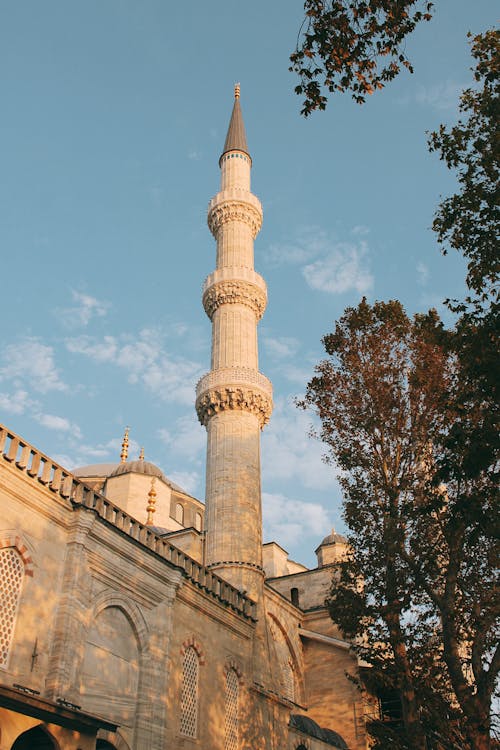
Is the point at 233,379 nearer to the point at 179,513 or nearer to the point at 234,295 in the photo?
the point at 234,295

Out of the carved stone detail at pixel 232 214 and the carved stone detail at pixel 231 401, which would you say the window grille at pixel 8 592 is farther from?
the carved stone detail at pixel 232 214

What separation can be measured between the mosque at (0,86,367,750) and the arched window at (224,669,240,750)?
0.05 metres

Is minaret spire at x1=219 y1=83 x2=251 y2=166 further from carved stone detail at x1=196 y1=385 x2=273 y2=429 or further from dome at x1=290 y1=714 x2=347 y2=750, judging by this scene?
dome at x1=290 y1=714 x2=347 y2=750

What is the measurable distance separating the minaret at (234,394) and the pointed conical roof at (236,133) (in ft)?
4.14

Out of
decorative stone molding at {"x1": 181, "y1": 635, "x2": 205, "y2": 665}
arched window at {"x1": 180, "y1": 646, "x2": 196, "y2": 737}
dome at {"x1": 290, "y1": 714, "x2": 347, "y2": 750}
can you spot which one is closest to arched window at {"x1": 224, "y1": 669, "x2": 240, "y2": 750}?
decorative stone molding at {"x1": 181, "y1": 635, "x2": 205, "y2": 665}

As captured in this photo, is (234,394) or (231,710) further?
(234,394)

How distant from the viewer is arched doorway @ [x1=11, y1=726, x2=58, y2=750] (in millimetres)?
12500

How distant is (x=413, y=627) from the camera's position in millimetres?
14211

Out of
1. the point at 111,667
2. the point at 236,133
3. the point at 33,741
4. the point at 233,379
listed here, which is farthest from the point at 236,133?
the point at 33,741

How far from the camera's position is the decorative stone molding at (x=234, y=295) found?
27984 millimetres

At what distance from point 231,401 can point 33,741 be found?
47.1 feet

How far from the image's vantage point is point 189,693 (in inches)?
687

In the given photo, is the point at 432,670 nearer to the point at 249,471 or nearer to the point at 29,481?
the point at 29,481

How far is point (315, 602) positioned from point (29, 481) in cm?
1943
